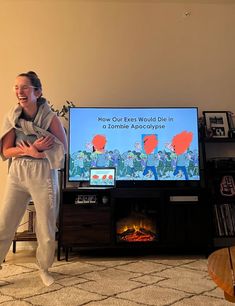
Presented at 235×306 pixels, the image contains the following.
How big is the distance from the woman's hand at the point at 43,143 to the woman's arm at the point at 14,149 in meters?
0.03

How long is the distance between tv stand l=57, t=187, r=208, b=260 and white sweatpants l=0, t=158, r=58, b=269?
685 mm

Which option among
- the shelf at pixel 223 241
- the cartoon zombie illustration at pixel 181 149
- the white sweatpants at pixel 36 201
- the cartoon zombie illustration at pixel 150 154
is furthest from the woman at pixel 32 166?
the shelf at pixel 223 241

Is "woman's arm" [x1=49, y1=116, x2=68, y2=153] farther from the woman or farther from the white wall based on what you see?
the white wall

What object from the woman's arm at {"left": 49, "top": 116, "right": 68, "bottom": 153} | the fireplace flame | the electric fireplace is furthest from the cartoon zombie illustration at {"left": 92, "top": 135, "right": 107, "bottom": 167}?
the woman's arm at {"left": 49, "top": 116, "right": 68, "bottom": 153}

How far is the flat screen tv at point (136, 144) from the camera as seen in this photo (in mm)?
3090

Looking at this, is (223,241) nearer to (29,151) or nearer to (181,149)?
(181,149)

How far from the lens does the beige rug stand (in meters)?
1.83

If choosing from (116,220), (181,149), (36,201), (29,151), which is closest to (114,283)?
(36,201)

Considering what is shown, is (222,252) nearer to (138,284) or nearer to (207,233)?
(138,284)

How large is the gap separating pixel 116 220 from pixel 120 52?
176 cm

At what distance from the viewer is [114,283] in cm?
A: 214

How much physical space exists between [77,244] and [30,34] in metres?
2.21

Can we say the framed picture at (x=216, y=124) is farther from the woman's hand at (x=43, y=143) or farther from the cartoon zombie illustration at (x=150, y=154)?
the woman's hand at (x=43, y=143)

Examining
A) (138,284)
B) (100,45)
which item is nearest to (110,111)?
(100,45)
